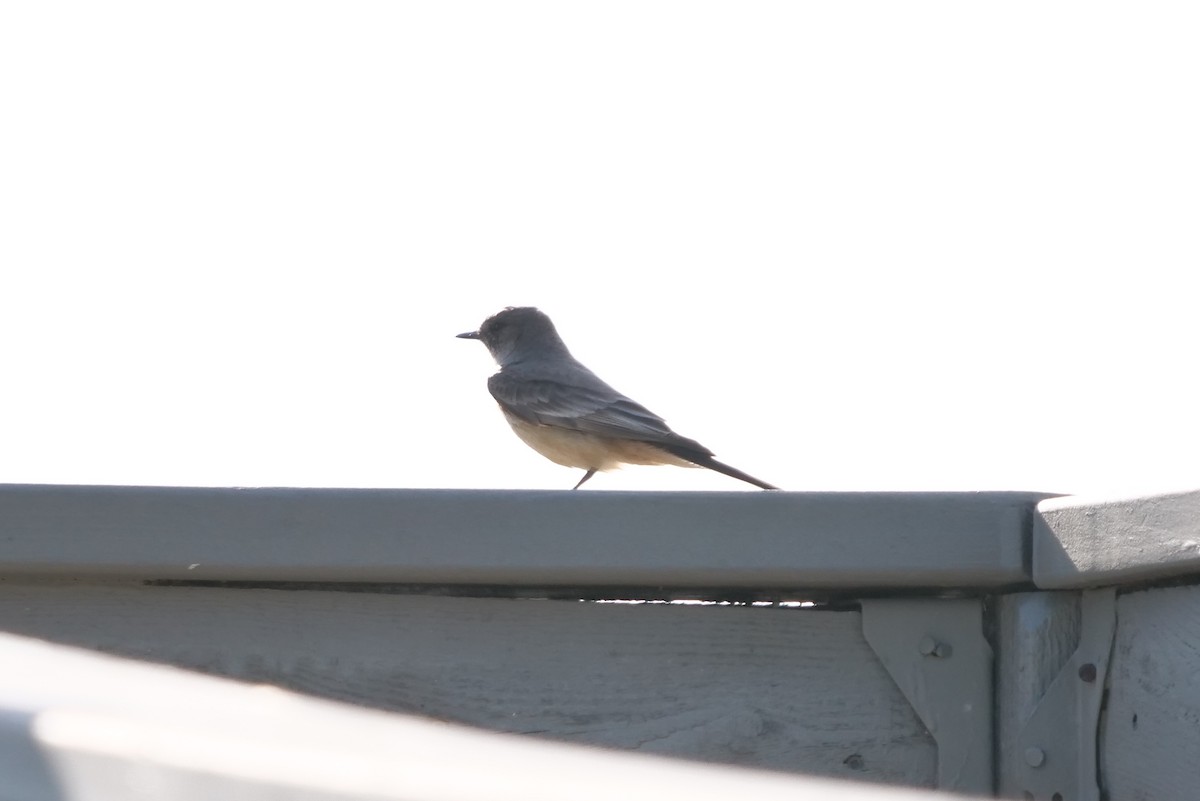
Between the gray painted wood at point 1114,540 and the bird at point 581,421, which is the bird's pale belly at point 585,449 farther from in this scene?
the gray painted wood at point 1114,540

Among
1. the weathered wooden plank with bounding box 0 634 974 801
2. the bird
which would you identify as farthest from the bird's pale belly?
the weathered wooden plank with bounding box 0 634 974 801

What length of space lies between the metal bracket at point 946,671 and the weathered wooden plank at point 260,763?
1.79m

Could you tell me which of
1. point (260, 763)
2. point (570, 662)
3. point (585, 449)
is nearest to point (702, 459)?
point (585, 449)

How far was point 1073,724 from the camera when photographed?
8.41ft

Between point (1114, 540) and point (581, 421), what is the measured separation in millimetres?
5554

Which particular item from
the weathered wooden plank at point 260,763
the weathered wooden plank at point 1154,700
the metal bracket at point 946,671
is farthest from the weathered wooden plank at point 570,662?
the weathered wooden plank at point 260,763

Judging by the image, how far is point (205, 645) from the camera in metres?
2.77

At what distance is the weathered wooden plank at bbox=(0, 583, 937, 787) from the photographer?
105 inches

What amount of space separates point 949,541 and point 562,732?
2.44 ft

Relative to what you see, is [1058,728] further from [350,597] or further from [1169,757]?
[350,597]

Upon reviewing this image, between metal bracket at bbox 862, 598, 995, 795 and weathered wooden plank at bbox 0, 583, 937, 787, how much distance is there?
27 millimetres

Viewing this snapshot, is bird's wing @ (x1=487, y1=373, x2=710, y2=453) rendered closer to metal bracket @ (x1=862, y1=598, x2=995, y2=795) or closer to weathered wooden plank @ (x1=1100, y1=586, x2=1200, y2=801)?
metal bracket @ (x1=862, y1=598, x2=995, y2=795)

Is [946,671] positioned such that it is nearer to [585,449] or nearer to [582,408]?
[585,449]

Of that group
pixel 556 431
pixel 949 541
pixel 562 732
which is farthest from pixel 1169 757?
pixel 556 431
